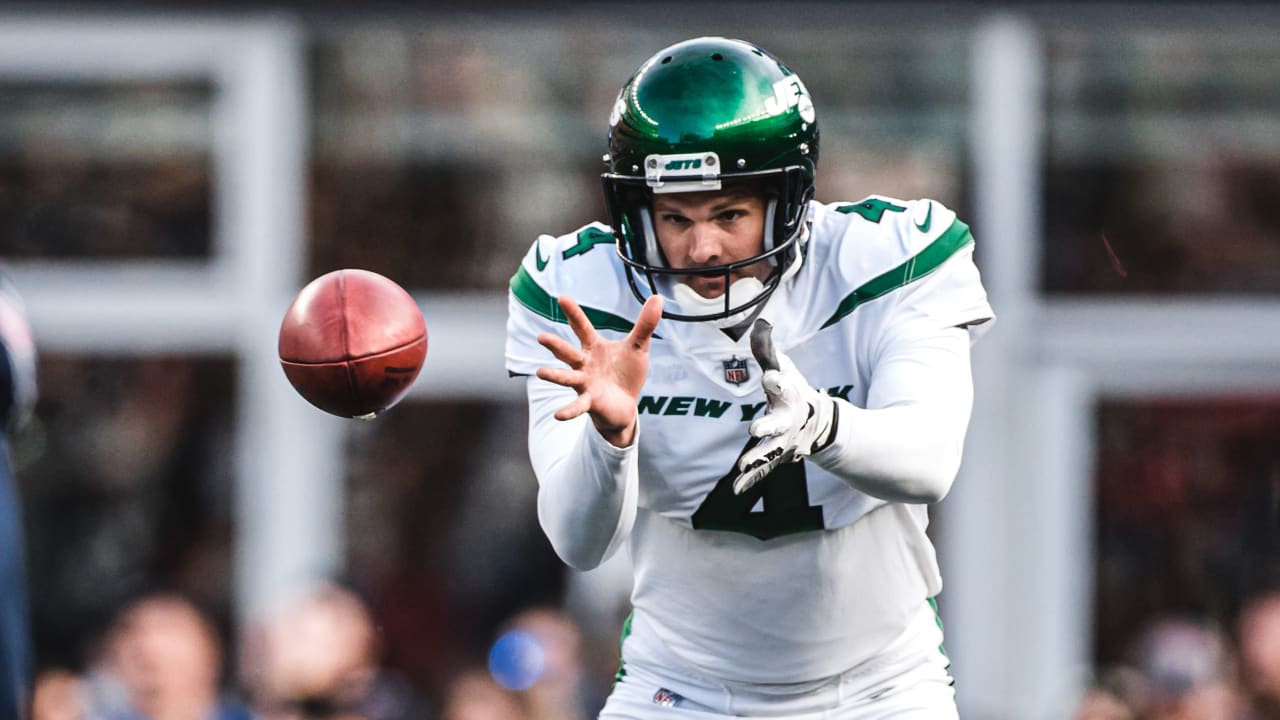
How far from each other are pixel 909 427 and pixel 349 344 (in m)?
1.08

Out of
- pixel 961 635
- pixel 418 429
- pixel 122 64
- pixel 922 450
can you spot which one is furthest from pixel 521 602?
pixel 922 450

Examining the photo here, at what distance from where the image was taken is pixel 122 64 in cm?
914

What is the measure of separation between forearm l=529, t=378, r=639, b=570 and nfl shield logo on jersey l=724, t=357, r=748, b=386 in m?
0.30

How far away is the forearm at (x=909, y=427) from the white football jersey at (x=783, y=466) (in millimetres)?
80

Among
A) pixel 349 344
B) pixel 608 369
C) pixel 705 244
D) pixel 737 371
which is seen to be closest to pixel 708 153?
pixel 705 244

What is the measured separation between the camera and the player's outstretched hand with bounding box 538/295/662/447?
3285 mm

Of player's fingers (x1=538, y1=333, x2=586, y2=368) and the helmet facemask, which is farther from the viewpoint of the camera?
the helmet facemask

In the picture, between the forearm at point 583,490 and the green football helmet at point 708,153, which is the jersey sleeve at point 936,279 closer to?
the green football helmet at point 708,153

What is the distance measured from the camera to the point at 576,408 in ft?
10.6

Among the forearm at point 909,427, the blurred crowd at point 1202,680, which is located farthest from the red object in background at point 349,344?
the blurred crowd at point 1202,680

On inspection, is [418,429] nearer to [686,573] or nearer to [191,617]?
[191,617]

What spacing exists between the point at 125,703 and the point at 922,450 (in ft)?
13.2

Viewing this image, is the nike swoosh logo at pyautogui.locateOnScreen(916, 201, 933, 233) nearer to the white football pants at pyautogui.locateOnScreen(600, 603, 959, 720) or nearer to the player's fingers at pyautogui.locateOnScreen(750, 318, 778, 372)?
the player's fingers at pyautogui.locateOnScreen(750, 318, 778, 372)

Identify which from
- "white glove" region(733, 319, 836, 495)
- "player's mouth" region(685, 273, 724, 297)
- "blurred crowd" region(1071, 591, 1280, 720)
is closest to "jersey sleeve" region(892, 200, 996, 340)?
"player's mouth" region(685, 273, 724, 297)
